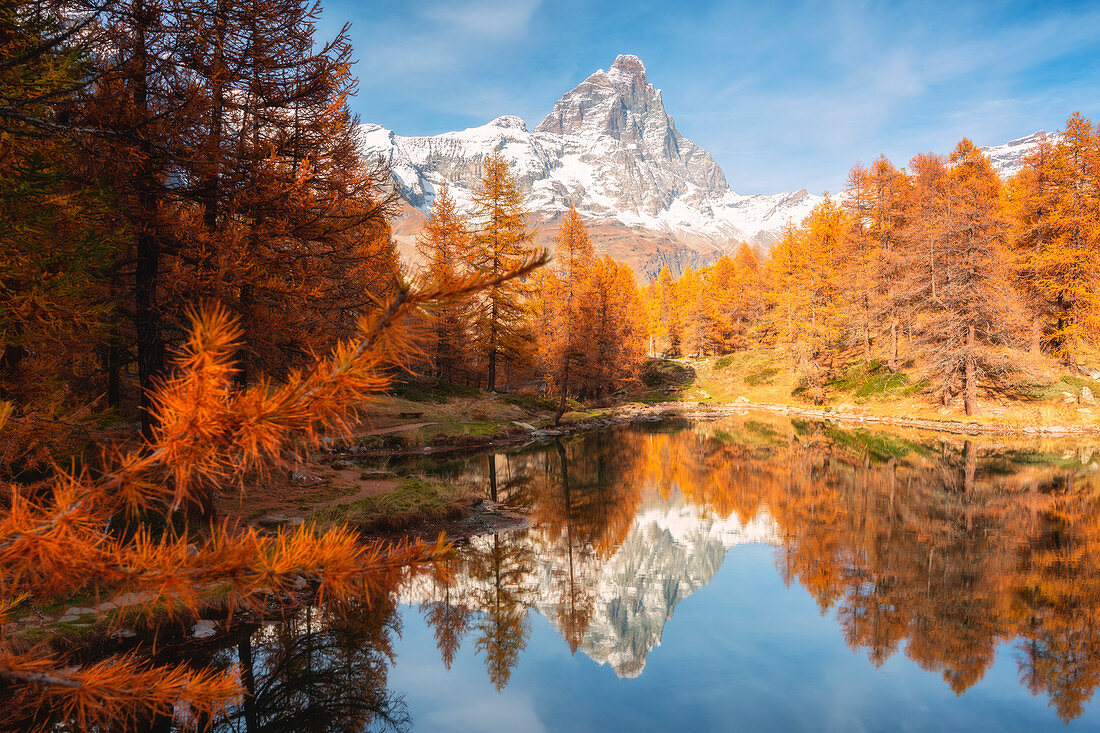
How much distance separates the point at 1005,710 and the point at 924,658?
1097mm

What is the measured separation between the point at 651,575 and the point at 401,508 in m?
5.84

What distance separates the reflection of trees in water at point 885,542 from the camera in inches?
327

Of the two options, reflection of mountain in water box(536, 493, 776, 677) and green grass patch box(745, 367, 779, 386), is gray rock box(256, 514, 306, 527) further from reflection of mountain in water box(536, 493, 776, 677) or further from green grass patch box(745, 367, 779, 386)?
green grass patch box(745, 367, 779, 386)

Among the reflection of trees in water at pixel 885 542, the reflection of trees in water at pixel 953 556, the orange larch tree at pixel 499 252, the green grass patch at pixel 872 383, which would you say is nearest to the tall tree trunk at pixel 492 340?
the orange larch tree at pixel 499 252

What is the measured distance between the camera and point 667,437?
29844mm

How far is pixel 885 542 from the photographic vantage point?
41.0ft

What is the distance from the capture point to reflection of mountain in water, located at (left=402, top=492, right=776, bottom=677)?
8766mm

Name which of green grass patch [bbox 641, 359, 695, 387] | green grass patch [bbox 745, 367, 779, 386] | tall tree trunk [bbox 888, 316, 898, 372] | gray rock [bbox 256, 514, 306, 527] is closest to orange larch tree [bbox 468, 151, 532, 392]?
green grass patch [bbox 641, 359, 695, 387]

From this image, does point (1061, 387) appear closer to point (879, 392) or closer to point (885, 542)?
point (879, 392)

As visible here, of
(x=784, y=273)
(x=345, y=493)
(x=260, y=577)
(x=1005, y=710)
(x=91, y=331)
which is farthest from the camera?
(x=784, y=273)

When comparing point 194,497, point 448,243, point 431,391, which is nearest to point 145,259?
point 194,497

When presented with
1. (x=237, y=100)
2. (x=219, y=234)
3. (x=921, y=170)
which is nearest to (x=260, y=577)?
(x=219, y=234)

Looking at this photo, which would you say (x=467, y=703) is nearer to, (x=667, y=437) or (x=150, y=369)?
(x=150, y=369)

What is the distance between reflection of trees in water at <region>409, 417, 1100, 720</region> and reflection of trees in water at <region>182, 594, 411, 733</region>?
1.29m
